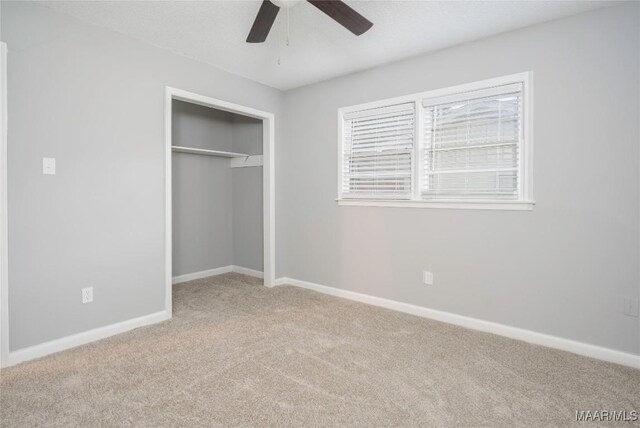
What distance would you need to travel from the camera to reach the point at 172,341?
2846mm

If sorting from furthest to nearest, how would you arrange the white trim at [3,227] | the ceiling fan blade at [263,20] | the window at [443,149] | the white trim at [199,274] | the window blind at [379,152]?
the white trim at [199,274], the window blind at [379,152], the window at [443,149], the white trim at [3,227], the ceiling fan blade at [263,20]

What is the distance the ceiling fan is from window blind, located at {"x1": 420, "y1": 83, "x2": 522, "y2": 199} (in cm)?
130

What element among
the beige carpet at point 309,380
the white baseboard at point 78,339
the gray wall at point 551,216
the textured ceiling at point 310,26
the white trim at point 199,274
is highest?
the textured ceiling at point 310,26

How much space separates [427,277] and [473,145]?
4.23 ft

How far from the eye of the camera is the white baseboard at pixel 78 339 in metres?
2.47

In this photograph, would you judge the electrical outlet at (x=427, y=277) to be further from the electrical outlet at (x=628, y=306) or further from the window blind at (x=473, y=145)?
the electrical outlet at (x=628, y=306)

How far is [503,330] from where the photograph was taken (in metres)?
2.98

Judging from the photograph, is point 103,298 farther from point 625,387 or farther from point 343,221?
point 625,387

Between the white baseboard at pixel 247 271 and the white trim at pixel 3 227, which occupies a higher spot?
the white trim at pixel 3 227

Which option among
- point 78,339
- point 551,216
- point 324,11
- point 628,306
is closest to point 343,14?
point 324,11

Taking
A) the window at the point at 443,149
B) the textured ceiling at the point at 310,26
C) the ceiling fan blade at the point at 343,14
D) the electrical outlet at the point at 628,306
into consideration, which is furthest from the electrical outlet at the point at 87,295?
the electrical outlet at the point at 628,306

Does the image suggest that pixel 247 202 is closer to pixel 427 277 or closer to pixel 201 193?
pixel 201 193

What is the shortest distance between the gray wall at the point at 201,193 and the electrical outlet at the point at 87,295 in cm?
183

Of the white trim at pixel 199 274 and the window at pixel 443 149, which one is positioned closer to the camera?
the window at pixel 443 149
